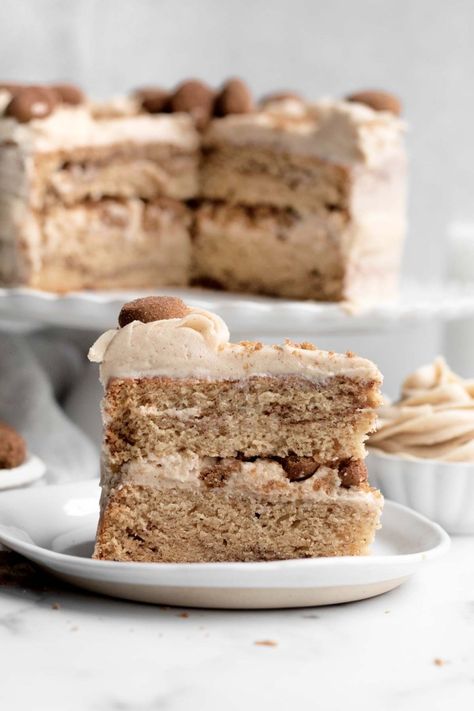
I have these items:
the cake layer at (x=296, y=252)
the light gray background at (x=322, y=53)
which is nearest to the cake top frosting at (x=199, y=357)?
the cake layer at (x=296, y=252)

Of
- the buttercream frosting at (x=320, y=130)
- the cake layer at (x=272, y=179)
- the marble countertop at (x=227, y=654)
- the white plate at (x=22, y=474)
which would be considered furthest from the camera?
the cake layer at (x=272, y=179)

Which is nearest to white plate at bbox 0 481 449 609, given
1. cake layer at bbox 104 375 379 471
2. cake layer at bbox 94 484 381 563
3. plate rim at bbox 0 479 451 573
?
plate rim at bbox 0 479 451 573

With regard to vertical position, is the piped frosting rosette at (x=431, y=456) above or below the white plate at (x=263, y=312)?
below

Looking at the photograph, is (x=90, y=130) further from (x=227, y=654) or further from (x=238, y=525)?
(x=227, y=654)

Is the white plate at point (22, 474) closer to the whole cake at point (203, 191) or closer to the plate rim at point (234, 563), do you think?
the plate rim at point (234, 563)

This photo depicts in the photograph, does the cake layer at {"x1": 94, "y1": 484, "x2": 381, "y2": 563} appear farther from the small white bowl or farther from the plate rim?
the small white bowl

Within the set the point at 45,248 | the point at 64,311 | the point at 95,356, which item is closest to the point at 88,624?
the point at 95,356

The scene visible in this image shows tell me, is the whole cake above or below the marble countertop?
above

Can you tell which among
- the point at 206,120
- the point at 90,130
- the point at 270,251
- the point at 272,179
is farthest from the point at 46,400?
the point at 206,120
